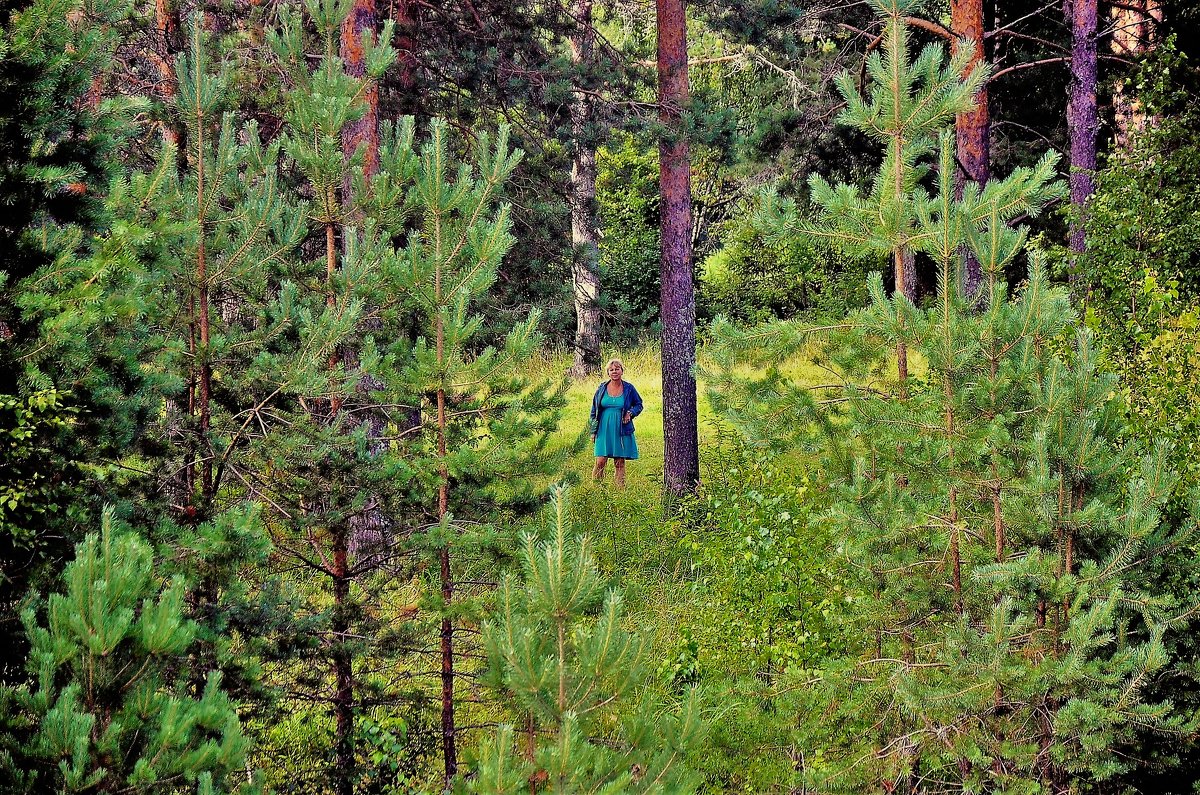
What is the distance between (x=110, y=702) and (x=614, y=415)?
33.7ft

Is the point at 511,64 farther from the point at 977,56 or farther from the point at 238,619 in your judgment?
the point at 238,619

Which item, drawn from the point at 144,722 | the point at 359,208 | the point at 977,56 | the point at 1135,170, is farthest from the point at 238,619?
the point at 977,56

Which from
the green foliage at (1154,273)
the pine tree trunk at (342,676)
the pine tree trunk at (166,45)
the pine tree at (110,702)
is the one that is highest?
the pine tree trunk at (166,45)

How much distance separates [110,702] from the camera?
310 cm

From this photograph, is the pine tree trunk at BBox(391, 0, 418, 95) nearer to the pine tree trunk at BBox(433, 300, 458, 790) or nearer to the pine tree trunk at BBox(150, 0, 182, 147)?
the pine tree trunk at BBox(150, 0, 182, 147)

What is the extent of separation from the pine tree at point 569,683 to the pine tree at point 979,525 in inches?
61.2

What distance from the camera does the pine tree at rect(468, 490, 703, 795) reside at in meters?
3.32

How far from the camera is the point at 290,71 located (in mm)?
6469

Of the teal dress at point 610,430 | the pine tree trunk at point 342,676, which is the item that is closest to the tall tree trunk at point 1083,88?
the teal dress at point 610,430

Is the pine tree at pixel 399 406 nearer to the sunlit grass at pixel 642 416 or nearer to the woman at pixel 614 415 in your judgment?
the sunlit grass at pixel 642 416

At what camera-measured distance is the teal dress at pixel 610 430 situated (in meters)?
13.2

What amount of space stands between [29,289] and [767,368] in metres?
3.41

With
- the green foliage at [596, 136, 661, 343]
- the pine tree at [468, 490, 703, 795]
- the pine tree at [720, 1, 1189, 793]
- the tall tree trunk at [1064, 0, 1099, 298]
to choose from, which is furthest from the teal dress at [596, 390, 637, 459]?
the green foliage at [596, 136, 661, 343]

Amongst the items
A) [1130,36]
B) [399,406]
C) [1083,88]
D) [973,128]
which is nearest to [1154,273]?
[399,406]
